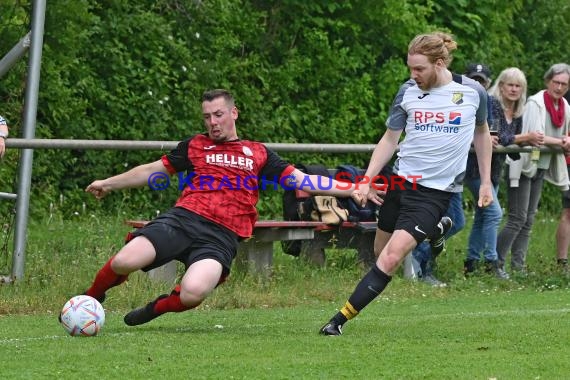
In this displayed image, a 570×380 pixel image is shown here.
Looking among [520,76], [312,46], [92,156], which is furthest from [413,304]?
[312,46]

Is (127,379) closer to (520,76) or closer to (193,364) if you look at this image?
(193,364)

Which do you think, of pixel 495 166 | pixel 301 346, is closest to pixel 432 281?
pixel 495 166

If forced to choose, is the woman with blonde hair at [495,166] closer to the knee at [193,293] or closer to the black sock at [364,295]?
the black sock at [364,295]

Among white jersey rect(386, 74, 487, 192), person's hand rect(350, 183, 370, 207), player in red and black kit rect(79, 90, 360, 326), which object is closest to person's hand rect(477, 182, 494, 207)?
white jersey rect(386, 74, 487, 192)

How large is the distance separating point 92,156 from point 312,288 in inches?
232

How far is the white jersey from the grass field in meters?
1.11

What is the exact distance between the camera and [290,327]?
9945 mm

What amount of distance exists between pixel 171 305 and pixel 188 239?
50 centimetres

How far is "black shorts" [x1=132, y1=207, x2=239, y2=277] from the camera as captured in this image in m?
9.55

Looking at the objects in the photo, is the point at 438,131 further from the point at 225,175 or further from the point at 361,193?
the point at 225,175

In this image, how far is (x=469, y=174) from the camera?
1336 cm

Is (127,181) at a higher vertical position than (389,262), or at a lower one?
higher

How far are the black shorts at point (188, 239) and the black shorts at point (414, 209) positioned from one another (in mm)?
1139

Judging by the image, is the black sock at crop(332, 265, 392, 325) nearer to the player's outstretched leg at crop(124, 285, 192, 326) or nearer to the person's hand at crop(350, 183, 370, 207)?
the person's hand at crop(350, 183, 370, 207)
